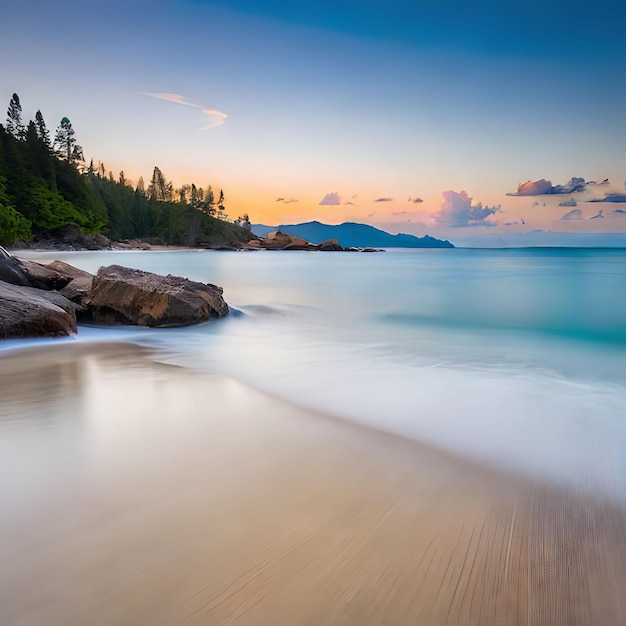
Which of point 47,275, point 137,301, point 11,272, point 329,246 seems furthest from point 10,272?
point 329,246

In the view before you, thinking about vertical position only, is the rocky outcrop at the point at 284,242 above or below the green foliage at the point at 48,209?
below

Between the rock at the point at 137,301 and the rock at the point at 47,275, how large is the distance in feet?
3.88

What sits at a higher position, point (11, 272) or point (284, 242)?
point (284, 242)

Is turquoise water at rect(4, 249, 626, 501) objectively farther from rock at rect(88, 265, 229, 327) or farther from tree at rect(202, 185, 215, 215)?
tree at rect(202, 185, 215, 215)

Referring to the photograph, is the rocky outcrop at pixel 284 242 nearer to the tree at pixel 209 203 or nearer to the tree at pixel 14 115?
the tree at pixel 209 203

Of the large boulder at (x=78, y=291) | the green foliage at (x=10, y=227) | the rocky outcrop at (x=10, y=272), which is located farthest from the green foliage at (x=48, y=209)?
the rocky outcrop at (x=10, y=272)

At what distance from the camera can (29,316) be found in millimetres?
5016

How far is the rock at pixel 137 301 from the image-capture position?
6.59 m

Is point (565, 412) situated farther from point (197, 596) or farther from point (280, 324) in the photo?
point (280, 324)

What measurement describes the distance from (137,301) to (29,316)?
1.69 meters

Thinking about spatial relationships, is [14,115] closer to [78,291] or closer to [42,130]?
[42,130]

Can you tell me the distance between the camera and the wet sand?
137 centimetres

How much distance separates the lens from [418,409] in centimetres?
331

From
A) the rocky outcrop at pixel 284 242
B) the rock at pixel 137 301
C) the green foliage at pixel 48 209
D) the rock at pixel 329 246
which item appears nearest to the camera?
the rock at pixel 137 301
